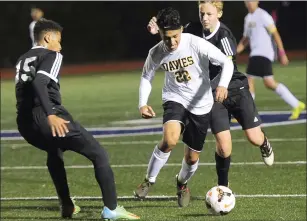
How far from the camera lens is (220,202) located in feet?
27.2

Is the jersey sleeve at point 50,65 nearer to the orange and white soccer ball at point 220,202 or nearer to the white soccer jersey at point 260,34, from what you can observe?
the orange and white soccer ball at point 220,202

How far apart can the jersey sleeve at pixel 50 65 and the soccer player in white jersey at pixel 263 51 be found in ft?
28.8

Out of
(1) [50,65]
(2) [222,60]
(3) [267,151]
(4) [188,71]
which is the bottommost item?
(3) [267,151]

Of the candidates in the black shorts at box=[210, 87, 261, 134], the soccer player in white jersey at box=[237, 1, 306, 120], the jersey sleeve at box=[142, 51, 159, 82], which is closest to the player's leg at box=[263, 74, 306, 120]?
the soccer player in white jersey at box=[237, 1, 306, 120]

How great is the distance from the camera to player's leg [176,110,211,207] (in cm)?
901

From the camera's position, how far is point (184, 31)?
9.52 meters

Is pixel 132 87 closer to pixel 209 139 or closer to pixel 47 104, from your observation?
pixel 209 139

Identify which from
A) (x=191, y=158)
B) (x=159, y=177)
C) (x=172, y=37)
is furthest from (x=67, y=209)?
(x=159, y=177)

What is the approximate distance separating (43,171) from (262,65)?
579 centimetres

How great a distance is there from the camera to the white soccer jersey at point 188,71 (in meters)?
8.70

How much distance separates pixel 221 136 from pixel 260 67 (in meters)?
7.59

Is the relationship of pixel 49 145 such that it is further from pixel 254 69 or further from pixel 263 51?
pixel 263 51

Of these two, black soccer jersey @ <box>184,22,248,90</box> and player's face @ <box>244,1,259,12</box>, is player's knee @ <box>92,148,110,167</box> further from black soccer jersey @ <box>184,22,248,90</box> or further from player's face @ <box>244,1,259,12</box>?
player's face @ <box>244,1,259,12</box>

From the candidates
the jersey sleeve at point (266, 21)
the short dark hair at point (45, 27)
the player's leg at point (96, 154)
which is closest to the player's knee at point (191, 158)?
the player's leg at point (96, 154)
